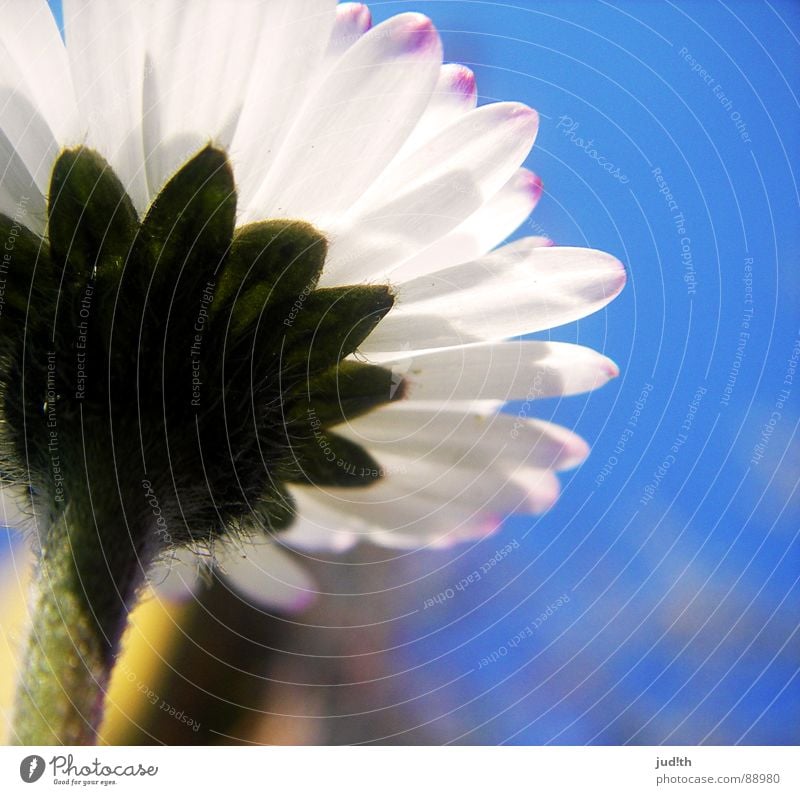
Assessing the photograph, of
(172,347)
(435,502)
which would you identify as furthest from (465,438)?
(172,347)

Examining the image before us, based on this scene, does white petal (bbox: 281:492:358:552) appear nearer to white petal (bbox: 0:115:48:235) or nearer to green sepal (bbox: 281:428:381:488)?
green sepal (bbox: 281:428:381:488)

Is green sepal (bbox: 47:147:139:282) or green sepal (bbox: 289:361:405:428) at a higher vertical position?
green sepal (bbox: 47:147:139:282)

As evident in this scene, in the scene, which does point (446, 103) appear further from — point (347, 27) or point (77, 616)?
point (77, 616)

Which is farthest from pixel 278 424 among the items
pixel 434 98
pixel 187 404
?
pixel 434 98
